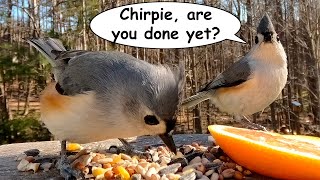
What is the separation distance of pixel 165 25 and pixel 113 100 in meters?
2.72

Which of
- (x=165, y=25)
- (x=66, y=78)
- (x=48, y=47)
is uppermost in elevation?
(x=165, y=25)

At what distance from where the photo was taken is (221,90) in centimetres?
322

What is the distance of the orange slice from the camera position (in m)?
1.41

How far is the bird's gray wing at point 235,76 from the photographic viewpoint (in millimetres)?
3037

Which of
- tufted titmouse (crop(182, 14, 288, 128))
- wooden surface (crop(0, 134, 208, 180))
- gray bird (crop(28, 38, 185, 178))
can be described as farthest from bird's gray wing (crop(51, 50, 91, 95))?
tufted titmouse (crop(182, 14, 288, 128))

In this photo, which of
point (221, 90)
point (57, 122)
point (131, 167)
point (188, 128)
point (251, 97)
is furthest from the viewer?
point (188, 128)

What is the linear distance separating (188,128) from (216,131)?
6.86 metres

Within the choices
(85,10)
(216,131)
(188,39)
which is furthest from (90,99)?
(85,10)

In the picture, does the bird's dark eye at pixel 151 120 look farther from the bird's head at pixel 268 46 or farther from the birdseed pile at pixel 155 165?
the bird's head at pixel 268 46

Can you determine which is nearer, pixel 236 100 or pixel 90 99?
pixel 90 99

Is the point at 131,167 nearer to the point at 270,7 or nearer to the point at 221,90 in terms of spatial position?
the point at 221,90

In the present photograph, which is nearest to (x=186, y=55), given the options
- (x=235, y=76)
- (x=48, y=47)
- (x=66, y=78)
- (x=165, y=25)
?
(x=165, y=25)

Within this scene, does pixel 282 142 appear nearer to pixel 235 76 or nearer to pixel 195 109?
pixel 235 76

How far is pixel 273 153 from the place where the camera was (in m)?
1.46
